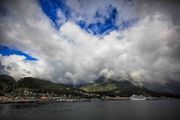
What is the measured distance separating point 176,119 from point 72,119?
1804 inches

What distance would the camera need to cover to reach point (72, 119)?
79.2 metres

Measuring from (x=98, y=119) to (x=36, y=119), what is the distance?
2811cm

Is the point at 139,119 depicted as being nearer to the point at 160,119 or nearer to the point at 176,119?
the point at 160,119

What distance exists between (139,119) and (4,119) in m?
59.9

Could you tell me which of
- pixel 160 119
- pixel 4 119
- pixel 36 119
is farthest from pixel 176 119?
pixel 4 119

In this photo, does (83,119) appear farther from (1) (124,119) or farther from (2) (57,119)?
(1) (124,119)

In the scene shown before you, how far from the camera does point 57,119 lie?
259 feet

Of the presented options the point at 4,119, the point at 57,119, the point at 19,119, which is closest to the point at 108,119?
the point at 57,119

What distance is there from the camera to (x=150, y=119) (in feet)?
259

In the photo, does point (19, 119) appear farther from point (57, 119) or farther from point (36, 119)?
point (57, 119)

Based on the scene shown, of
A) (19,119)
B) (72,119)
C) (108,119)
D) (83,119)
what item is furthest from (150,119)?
(19,119)

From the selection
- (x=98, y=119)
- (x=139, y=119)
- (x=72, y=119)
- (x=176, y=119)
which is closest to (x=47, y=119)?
(x=72, y=119)

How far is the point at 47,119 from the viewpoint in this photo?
78.8 metres

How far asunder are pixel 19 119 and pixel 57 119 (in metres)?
16.8
